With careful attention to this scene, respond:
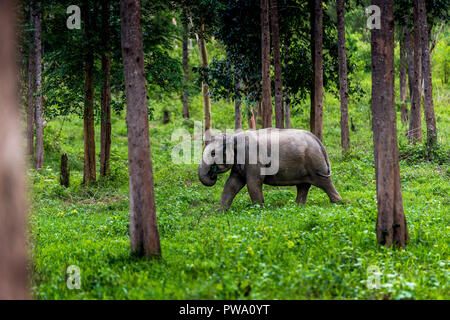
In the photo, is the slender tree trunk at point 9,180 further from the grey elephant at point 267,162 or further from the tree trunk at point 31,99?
the tree trunk at point 31,99

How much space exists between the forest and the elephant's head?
45 millimetres

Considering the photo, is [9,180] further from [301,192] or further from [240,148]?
[301,192]

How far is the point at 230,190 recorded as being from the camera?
13992 millimetres

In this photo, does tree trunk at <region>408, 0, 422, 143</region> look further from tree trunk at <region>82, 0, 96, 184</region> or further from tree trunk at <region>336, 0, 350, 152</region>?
tree trunk at <region>82, 0, 96, 184</region>

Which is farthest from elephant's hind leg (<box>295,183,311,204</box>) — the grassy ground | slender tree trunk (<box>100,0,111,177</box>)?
slender tree trunk (<box>100,0,111,177</box>)

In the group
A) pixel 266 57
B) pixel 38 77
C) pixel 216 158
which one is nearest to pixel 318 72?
pixel 266 57

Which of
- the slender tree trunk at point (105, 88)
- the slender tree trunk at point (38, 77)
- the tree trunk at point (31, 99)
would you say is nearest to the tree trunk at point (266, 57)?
the slender tree trunk at point (105, 88)

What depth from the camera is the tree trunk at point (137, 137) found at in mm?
7750

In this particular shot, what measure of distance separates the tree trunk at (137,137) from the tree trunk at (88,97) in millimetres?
11426

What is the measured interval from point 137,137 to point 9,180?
427cm

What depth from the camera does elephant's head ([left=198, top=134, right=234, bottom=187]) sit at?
552 inches
